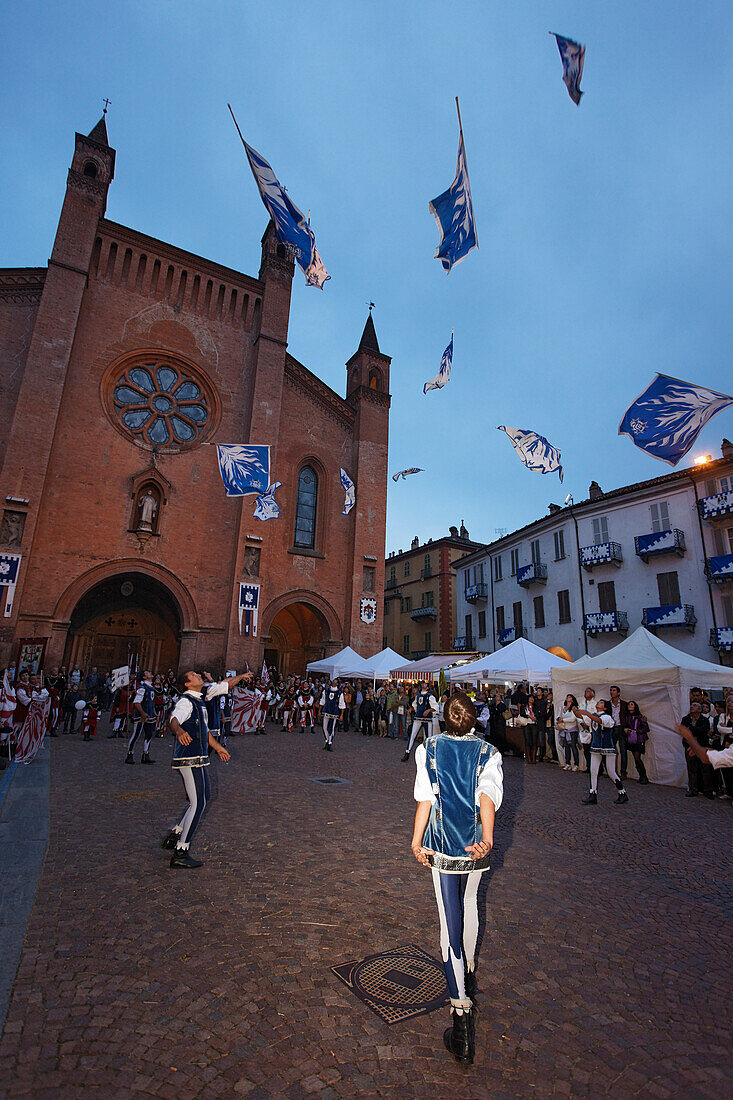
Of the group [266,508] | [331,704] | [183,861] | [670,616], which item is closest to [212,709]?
[183,861]

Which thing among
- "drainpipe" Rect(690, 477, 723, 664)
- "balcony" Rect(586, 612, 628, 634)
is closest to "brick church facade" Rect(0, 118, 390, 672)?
"balcony" Rect(586, 612, 628, 634)

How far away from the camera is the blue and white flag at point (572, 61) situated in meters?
8.08

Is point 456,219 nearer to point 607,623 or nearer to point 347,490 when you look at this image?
point 347,490

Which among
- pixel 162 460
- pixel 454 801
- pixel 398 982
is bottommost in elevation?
Answer: pixel 398 982

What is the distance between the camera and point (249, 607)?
878 inches

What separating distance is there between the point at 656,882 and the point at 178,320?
84.1ft

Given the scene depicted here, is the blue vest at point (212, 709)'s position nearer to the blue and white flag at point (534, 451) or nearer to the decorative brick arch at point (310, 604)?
the blue and white flag at point (534, 451)

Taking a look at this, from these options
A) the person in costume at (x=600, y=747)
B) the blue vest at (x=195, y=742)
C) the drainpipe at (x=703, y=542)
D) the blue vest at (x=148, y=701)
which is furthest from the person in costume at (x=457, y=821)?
the drainpipe at (x=703, y=542)

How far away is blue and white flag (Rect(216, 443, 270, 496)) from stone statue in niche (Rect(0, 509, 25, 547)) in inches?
298

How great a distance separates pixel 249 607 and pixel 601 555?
18017 mm

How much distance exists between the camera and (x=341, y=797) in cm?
846

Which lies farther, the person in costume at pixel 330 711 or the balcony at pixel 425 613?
the balcony at pixel 425 613

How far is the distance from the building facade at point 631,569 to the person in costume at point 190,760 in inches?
957

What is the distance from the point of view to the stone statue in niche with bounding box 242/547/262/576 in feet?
73.9
